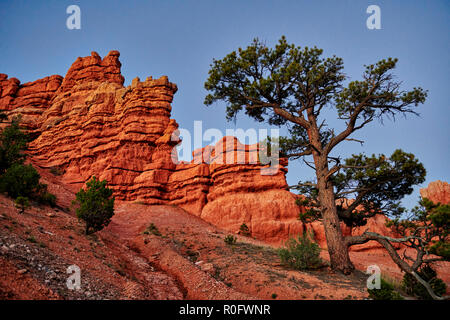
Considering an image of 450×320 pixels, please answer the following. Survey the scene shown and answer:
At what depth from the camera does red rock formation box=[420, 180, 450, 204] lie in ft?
134

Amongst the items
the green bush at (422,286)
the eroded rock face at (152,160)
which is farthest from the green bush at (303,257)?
the eroded rock face at (152,160)

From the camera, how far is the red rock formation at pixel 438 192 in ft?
134

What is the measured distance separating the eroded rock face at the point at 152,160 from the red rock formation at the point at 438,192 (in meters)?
18.1

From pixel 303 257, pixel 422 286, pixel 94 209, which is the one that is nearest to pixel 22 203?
pixel 94 209

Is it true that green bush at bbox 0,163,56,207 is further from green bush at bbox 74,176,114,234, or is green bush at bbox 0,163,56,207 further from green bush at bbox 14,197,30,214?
green bush at bbox 74,176,114,234

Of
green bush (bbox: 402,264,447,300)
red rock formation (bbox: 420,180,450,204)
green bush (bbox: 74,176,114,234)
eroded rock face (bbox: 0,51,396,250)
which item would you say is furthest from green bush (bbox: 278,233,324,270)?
red rock formation (bbox: 420,180,450,204)

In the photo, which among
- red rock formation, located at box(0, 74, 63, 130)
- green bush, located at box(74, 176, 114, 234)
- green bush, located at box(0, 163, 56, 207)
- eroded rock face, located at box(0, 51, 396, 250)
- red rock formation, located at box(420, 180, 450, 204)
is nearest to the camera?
green bush, located at box(74, 176, 114, 234)

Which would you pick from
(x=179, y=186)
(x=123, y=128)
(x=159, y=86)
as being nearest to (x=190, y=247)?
(x=179, y=186)

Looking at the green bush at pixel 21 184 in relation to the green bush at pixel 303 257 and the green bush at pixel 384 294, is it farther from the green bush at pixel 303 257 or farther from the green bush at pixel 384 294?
the green bush at pixel 384 294

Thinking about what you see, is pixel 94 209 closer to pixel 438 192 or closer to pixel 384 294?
pixel 384 294

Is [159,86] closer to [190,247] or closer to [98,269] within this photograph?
[190,247]

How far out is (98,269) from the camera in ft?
35.0

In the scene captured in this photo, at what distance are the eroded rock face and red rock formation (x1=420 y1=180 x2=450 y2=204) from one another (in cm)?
1811
